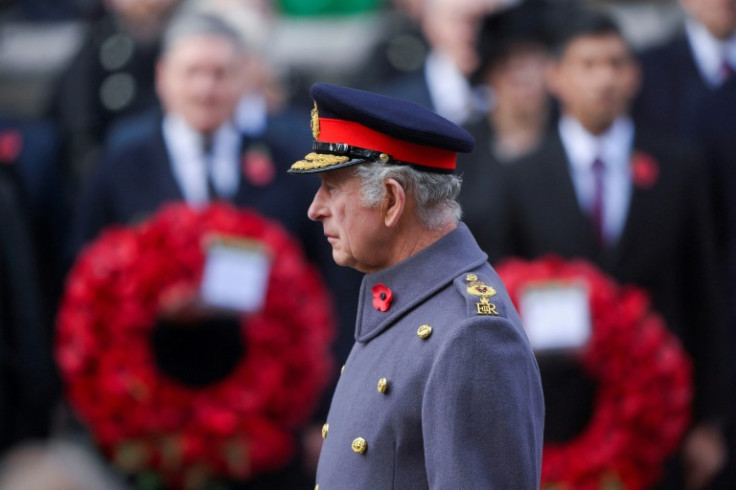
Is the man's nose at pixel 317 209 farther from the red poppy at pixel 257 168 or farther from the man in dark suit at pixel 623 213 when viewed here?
the red poppy at pixel 257 168

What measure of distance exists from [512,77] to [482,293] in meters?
→ 4.27

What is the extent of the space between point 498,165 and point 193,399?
1927 mm

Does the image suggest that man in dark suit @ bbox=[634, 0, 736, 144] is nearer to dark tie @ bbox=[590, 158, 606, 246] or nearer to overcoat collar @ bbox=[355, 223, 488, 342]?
dark tie @ bbox=[590, 158, 606, 246]

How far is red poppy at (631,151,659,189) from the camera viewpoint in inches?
281

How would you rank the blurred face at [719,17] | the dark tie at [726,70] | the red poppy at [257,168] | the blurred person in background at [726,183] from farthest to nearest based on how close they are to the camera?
1. the blurred face at [719,17]
2. the dark tie at [726,70]
3. the blurred person in background at [726,183]
4. the red poppy at [257,168]

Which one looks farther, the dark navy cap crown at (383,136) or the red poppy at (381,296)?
the red poppy at (381,296)

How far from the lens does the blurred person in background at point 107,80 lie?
348 inches

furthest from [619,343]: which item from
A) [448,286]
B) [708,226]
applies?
[448,286]

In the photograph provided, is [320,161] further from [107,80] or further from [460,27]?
[107,80]

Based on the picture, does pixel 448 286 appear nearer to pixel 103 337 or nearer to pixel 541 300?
pixel 541 300

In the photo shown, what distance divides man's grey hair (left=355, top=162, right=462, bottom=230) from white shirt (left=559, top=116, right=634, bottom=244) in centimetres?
329

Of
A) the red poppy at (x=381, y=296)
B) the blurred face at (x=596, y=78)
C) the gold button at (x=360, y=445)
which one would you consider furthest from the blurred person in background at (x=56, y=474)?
the blurred face at (x=596, y=78)

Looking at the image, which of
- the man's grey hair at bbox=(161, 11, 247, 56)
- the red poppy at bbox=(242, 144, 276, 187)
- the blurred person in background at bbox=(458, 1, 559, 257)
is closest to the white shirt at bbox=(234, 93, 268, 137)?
the red poppy at bbox=(242, 144, 276, 187)

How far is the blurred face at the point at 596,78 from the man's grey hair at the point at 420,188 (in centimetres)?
343
